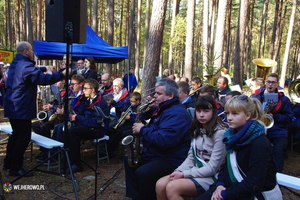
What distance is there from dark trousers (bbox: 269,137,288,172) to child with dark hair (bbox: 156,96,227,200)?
71.0 inches

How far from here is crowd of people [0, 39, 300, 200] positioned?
223 centimetres

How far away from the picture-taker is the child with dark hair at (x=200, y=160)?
2.65m

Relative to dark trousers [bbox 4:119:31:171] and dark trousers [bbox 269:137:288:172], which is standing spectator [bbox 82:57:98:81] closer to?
dark trousers [bbox 4:119:31:171]

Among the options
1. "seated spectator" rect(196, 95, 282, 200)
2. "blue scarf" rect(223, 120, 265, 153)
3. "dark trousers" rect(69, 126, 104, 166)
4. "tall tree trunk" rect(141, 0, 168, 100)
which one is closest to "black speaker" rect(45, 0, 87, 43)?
"dark trousers" rect(69, 126, 104, 166)

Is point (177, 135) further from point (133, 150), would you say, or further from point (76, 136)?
point (76, 136)

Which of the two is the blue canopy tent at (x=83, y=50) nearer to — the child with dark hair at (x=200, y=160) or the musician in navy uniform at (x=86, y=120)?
the musician in navy uniform at (x=86, y=120)

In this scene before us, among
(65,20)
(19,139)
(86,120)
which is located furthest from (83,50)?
(65,20)

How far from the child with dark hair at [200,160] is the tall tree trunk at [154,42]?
5.50m

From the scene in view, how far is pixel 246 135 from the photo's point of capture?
219 centimetres

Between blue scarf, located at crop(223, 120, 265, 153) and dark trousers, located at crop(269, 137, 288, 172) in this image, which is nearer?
blue scarf, located at crop(223, 120, 265, 153)

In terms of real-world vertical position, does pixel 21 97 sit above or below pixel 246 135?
below

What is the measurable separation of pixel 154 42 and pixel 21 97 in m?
4.88

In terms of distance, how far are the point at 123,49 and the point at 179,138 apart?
7607 mm

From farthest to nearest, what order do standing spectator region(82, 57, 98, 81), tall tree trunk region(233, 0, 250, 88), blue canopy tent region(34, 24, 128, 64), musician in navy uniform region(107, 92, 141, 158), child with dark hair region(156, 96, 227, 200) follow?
tall tree trunk region(233, 0, 250, 88) → blue canopy tent region(34, 24, 128, 64) → standing spectator region(82, 57, 98, 81) → musician in navy uniform region(107, 92, 141, 158) → child with dark hair region(156, 96, 227, 200)
